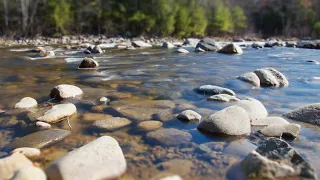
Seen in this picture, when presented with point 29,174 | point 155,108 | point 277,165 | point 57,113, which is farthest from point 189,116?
point 29,174

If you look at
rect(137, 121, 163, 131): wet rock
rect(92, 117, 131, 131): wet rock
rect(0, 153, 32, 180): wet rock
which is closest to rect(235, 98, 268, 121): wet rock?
rect(137, 121, 163, 131): wet rock

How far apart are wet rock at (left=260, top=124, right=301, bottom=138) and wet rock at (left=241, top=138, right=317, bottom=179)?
1.32 ft

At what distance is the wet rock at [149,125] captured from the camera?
212cm

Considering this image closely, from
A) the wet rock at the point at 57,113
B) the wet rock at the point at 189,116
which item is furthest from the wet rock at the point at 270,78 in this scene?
the wet rock at the point at 57,113

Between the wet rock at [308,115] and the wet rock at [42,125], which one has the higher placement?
the wet rock at [308,115]

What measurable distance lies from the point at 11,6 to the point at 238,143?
25.8 m

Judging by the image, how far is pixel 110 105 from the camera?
2.73 m

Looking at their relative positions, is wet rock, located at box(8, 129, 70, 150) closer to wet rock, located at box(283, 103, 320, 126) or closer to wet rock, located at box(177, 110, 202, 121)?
wet rock, located at box(177, 110, 202, 121)

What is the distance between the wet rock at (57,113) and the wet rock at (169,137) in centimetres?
75

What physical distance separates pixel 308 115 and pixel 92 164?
1723 millimetres

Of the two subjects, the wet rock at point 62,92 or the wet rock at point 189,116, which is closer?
the wet rock at point 189,116

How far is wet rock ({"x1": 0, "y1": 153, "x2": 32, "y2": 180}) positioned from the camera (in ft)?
4.44

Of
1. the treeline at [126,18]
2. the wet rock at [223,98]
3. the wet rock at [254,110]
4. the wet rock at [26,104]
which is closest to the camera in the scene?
the wet rock at [254,110]

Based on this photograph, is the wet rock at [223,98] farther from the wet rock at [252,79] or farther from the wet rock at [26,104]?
the wet rock at [26,104]
